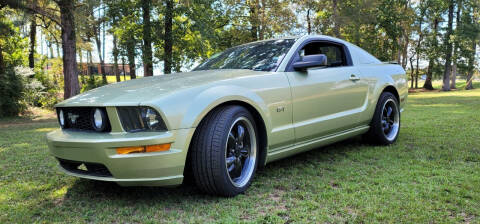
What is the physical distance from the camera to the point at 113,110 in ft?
7.56

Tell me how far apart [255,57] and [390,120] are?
7.77ft

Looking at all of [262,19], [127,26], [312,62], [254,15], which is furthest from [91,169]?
[254,15]

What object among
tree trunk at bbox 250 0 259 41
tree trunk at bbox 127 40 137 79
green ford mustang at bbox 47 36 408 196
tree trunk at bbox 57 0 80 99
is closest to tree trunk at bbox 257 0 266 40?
tree trunk at bbox 250 0 259 41

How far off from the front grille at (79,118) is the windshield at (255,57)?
1521 mm

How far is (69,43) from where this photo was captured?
1230cm

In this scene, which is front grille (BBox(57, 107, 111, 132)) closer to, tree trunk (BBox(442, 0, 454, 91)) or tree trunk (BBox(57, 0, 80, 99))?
tree trunk (BBox(57, 0, 80, 99))

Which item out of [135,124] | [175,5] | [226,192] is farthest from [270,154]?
[175,5]

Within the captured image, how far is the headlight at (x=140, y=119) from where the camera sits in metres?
2.28

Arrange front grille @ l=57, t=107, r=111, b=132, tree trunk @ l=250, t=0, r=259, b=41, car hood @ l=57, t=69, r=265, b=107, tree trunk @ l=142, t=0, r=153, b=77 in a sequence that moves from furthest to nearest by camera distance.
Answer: tree trunk @ l=250, t=0, r=259, b=41 < tree trunk @ l=142, t=0, r=153, b=77 < front grille @ l=57, t=107, r=111, b=132 < car hood @ l=57, t=69, r=265, b=107

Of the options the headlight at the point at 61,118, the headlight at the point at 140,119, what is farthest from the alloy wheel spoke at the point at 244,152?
the headlight at the point at 61,118

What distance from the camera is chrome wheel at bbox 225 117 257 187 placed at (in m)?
2.69

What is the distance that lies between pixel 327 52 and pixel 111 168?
2.97m

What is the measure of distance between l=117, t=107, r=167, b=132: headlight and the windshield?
4.28ft

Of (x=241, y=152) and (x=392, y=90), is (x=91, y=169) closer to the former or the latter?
(x=241, y=152)
